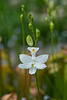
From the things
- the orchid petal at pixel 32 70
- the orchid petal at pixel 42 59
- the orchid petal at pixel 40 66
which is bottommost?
the orchid petal at pixel 32 70

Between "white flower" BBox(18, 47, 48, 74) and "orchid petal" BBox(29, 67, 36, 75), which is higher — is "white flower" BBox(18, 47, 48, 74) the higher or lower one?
the higher one

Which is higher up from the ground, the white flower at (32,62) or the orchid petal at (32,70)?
the white flower at (32,62)

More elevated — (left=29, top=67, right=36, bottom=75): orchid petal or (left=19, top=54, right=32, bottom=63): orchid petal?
(left=19, top=54, right=32, bottom=63): orchid petal

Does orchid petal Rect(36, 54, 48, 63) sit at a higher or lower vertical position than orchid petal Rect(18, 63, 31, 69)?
higher

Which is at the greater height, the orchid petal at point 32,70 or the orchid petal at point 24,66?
the orchid petal at point 24,66

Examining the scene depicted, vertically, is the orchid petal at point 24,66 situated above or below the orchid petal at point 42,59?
below

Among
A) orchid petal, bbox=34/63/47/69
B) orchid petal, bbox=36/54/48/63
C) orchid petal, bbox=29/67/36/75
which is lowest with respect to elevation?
orchid petal, bbox=29/67/36/75

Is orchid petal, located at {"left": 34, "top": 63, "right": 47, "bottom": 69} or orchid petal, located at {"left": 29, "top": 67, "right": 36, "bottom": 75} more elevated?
orchid petal, located at {"left": 34, "top": 63, "right": 47, "bottom": 69}

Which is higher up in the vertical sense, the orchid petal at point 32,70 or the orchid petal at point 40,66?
the orchid petal at point 40,66

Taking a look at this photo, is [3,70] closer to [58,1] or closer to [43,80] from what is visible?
[43,80]

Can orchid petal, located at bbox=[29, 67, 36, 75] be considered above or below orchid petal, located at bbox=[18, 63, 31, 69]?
below

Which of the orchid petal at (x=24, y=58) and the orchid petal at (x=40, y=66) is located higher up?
the orchid petal at (x=24, y=58)

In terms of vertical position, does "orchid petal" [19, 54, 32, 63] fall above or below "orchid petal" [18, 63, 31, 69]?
above
